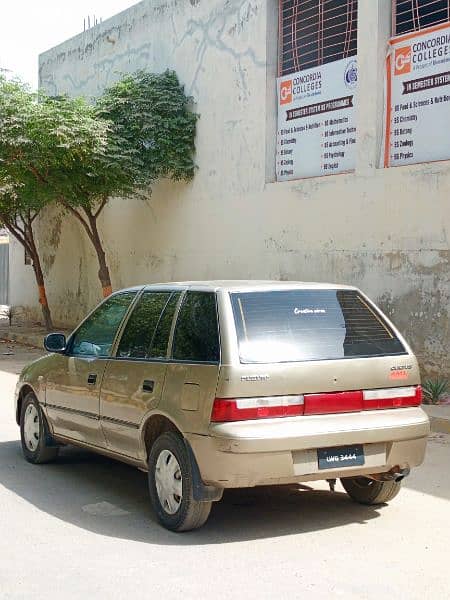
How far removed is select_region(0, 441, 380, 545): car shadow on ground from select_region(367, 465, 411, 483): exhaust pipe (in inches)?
11.8

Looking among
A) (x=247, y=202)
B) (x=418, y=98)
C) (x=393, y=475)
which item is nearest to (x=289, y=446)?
(x=393, y=475)

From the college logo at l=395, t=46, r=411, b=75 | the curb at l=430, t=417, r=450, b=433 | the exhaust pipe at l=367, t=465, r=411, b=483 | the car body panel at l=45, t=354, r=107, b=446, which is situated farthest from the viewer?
the college logo at l=395, t=46, r=411, b=75

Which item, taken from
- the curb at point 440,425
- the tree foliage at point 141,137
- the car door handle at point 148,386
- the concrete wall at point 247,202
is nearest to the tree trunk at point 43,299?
the concrete wall at point 247,202

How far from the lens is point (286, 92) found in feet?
50.3

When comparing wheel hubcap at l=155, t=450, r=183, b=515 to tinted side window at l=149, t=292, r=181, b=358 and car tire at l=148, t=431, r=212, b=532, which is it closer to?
car tire at l=148, t=431, r=212, b=532

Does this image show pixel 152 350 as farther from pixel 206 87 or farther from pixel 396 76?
pixel 206 87

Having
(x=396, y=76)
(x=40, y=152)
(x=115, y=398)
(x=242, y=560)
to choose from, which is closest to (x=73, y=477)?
(x=115, y=398)

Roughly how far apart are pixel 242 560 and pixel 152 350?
1713 millimetres

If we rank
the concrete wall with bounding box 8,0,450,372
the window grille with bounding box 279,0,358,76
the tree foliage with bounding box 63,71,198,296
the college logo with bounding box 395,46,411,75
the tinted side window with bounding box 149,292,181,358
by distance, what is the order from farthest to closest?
the tree foliage with bounding box 63,71,198,296
the window grille with bounding box 279,0,358,76
the college logo with bounding box 395,46,411,75
the concrete wall with bounding box 8,0,450,372
the tinted side window with bounding box 149,292,181,358

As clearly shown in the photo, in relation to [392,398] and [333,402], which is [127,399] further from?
[392,398]

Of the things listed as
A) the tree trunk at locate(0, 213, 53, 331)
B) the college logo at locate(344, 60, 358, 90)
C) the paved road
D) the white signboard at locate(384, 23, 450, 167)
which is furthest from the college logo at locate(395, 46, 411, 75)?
the tree trunk at locate(0, 213, 53, 331)

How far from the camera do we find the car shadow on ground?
598cm

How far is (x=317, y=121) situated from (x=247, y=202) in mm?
2006

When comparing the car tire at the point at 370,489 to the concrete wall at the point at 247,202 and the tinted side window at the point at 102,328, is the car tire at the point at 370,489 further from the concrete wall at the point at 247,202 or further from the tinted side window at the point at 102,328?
the concrete wall at the point at 247,202
